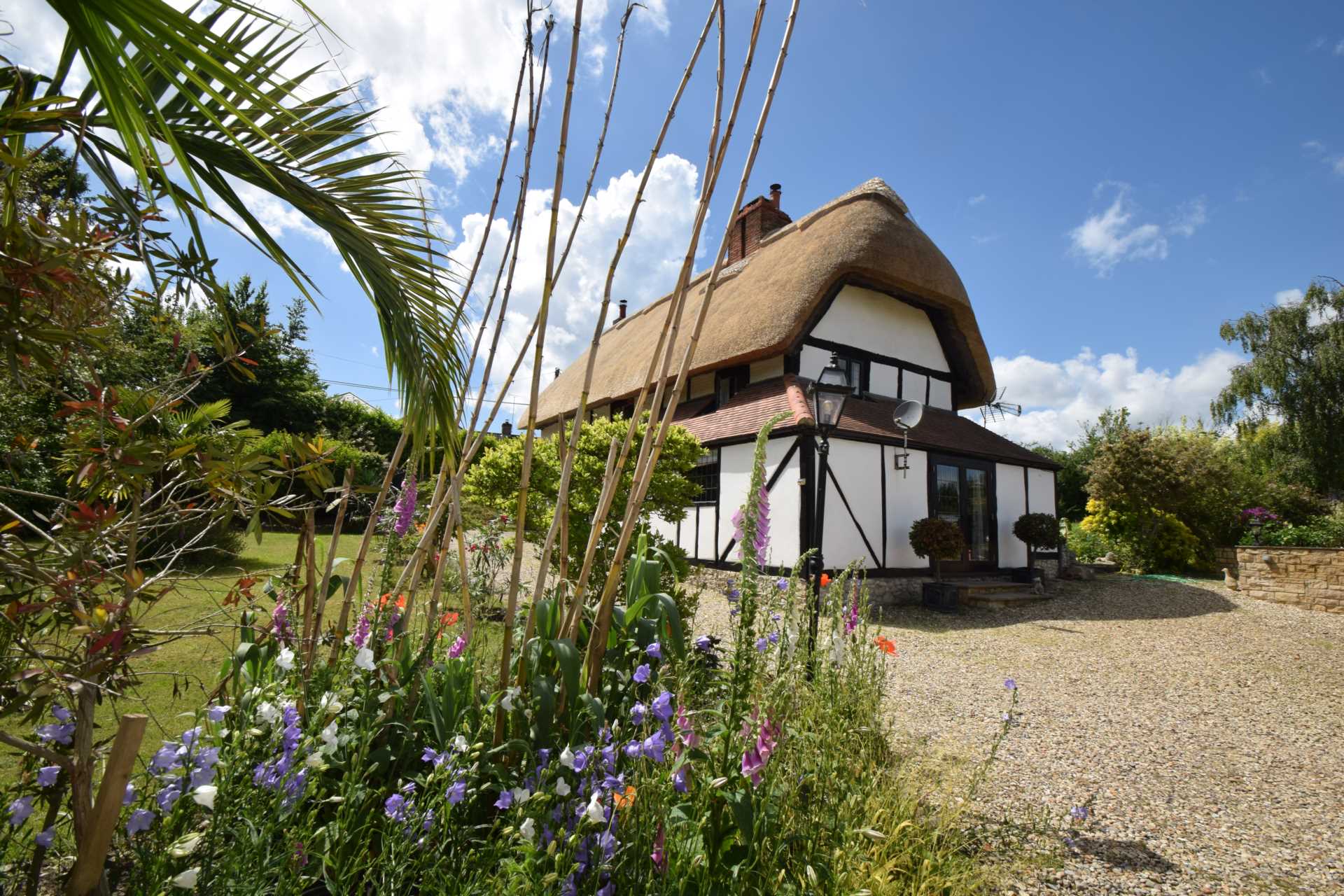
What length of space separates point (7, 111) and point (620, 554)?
125 centimetres

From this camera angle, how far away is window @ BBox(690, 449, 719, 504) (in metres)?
8.73

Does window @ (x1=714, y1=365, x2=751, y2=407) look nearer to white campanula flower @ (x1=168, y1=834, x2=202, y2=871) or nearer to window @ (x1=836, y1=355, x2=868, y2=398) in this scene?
window @ (x1=836, y1=355, x2=868, y2=398)

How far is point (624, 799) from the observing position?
1.15 metres

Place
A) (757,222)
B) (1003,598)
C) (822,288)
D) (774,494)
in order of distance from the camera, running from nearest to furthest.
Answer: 1. (774,494)
2. (1003,598)
3. (822,288)
4. (757,222)

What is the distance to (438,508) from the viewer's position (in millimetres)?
1604

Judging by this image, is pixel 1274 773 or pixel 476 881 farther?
pixel 1274 773

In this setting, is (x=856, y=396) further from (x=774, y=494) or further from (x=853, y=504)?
(x=774, y=494)

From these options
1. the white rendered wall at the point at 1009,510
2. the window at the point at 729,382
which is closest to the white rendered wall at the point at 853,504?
the window at the point at 729,382

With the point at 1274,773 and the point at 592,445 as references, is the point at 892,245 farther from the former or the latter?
the point at 1274,773

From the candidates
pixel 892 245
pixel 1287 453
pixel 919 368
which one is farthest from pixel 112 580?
pixel 1287 453

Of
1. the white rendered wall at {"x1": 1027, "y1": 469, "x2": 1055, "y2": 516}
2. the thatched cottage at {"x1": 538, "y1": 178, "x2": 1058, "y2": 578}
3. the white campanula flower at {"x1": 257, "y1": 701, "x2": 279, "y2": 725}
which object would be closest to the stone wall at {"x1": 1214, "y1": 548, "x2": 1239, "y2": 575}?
Result: the white rendered wall at {"x1": 1027, "y1": 469, "x2": 1055, "y2": 516}

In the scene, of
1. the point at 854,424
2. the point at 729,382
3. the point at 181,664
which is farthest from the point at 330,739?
the point at 729,382

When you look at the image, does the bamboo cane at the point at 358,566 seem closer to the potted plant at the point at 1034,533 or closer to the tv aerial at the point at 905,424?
the tv aerial at the point at 905,424

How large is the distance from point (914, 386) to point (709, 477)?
404cm
